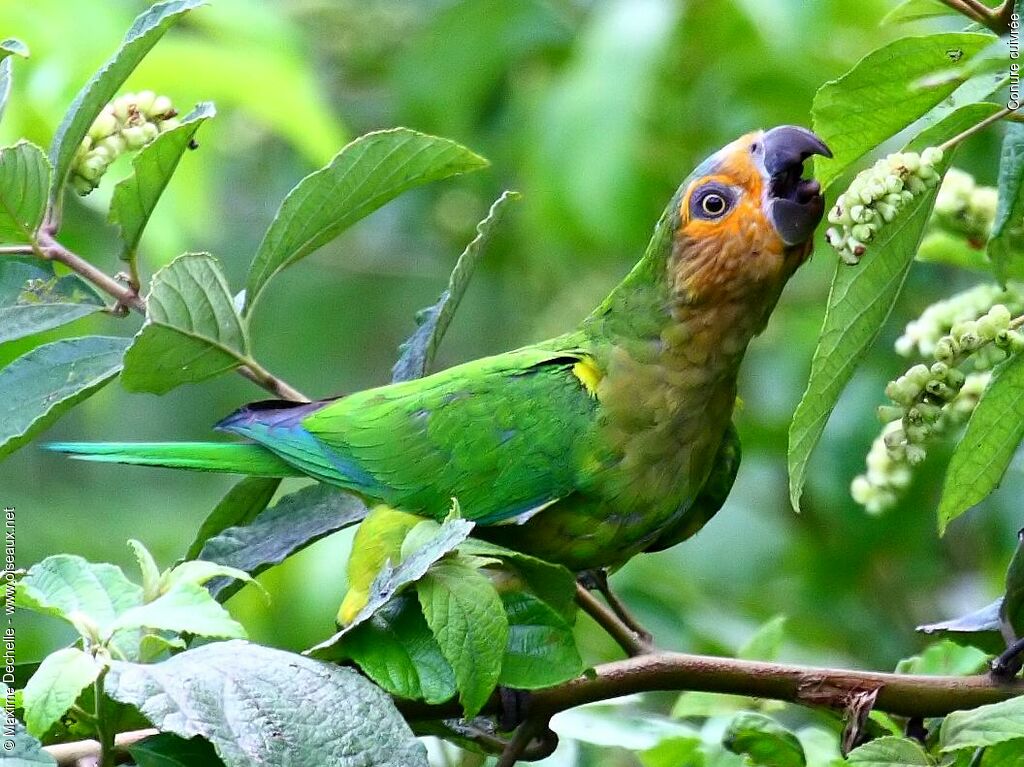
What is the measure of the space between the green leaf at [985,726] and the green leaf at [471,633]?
450mm

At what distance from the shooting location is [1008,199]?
145 cm

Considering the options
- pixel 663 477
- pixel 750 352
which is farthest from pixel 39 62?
pixel 750 352

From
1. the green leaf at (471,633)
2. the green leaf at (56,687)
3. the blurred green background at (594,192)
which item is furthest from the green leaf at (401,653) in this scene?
the blurred green background at (594,192)

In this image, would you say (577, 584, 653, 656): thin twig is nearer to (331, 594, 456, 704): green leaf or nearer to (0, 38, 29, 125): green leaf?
(331, 594, 456, 704): green leaf

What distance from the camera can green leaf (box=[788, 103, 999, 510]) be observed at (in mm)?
1388

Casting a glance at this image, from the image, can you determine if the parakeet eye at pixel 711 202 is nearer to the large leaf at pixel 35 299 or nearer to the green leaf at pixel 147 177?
the green leaf at pixel 147 177

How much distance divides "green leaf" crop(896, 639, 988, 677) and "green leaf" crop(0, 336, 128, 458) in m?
1.05

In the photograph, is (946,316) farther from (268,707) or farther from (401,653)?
(268,707)

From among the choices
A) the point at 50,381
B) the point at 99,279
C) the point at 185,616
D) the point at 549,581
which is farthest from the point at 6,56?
the point at 549,581

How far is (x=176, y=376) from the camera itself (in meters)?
1.56

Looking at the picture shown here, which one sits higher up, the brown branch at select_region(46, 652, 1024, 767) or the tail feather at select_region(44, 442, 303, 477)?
the tail feather at select_region(44, 442, 303, 477)

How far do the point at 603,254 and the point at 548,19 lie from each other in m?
0.74

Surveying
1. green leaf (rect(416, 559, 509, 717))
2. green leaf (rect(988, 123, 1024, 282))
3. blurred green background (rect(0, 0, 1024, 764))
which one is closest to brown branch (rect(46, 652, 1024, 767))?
green leaf (rect(416, 559, 509, 717))

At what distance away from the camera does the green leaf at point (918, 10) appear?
1458mm
